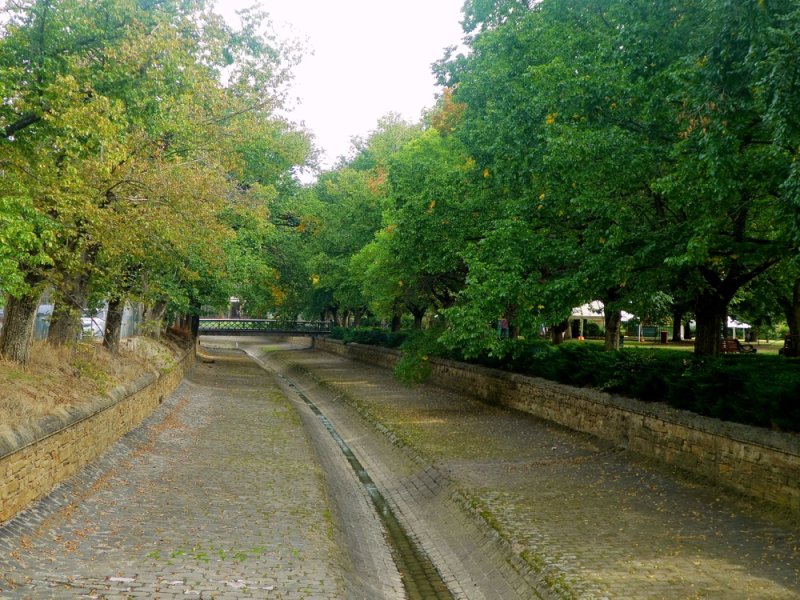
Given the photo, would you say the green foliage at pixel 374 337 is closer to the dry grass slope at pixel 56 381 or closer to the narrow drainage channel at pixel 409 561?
the dry grass slope at pixel 56 381

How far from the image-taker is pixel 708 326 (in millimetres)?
15867

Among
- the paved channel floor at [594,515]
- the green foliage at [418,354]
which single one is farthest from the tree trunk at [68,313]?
the green foliage at [418,354]

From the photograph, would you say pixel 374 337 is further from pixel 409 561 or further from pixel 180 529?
pixel 180 529

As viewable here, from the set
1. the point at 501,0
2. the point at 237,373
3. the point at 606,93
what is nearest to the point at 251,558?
the point at 606,93

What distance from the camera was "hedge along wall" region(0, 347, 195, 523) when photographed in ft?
28.6

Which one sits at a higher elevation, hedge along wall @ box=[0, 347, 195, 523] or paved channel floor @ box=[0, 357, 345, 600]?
hedge along wall @ box=[0, 347, 195, 523]

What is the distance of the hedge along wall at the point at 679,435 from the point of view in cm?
1042

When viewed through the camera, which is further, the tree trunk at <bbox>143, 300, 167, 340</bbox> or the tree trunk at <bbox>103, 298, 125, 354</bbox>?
the tree trunk at <bbox>143, 300, 167, 340</bbox>

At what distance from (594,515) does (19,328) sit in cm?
1093

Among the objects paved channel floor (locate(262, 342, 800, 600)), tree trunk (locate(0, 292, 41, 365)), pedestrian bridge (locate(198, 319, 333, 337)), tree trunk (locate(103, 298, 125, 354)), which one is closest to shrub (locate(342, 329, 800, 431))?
paved channel floor (locate(262, 342, 800, 600))

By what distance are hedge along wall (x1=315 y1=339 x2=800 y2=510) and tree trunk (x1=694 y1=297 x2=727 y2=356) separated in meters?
2.21

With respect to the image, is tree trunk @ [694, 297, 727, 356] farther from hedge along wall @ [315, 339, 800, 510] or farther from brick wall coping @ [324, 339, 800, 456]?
hedge along wall @ [315, 339, 800, 510]

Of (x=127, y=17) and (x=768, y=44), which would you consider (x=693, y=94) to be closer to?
(x=768, y=44)

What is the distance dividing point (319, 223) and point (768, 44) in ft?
107
